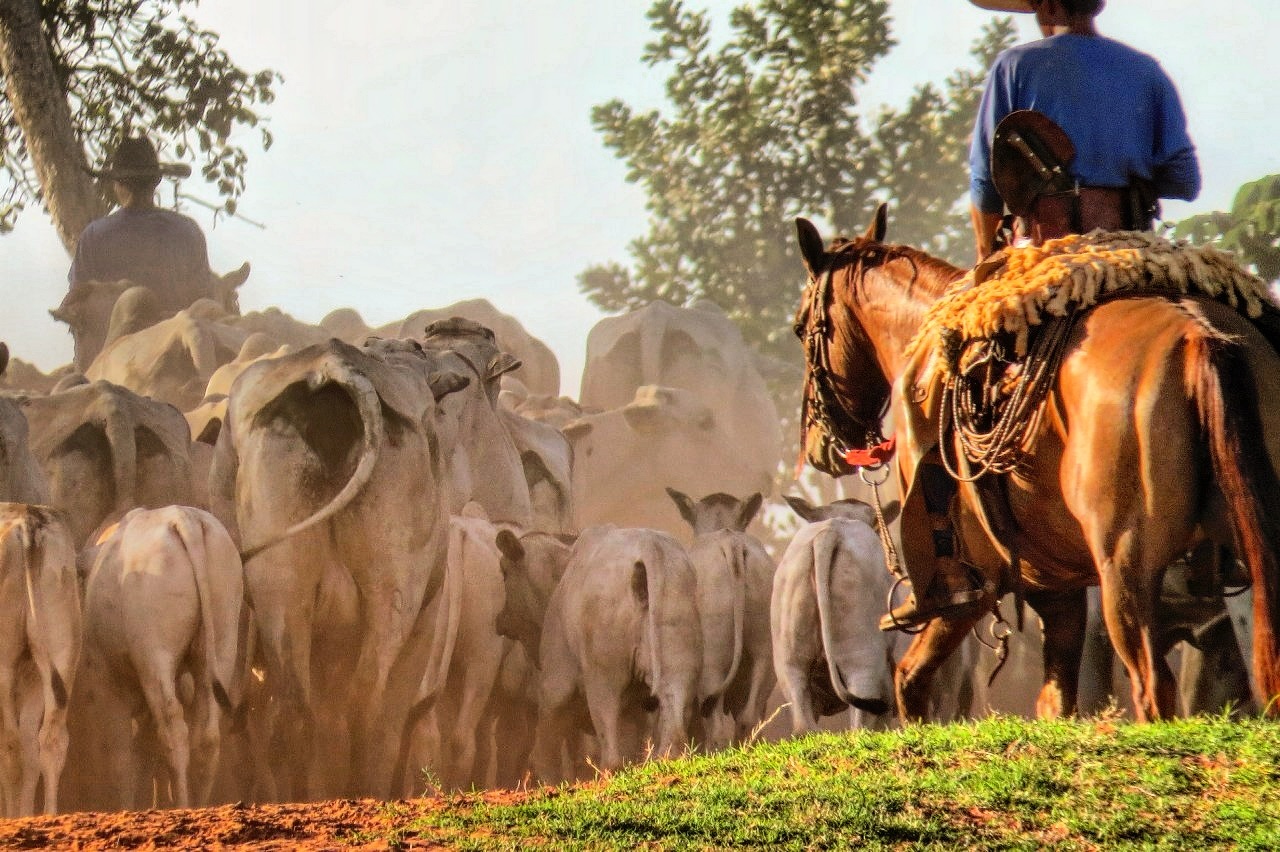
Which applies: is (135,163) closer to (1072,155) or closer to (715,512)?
(715,512)

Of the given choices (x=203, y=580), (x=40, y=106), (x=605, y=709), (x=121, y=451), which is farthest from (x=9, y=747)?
(x=40, y=106)

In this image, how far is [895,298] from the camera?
7715 millimetres

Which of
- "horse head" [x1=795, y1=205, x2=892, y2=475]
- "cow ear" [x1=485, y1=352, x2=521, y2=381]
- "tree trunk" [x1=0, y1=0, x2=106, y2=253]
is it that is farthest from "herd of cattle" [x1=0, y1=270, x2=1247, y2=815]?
"tree trunk" [x1=0, y1=0, x2=106, y2=253]

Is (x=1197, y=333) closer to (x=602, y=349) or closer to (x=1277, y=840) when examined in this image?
(x=1277, y=840)

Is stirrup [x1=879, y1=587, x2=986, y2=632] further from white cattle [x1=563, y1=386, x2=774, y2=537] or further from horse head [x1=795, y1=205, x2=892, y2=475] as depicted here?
white cattle [x1=563, y1=386, x2=774, y2=537]

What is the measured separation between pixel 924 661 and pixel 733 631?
6.47 m

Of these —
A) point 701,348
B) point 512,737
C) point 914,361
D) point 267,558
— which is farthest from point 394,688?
point 701,348

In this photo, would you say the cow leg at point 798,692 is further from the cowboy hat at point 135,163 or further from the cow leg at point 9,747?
the cowboy hat at point 135,163

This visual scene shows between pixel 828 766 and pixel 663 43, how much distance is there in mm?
27958

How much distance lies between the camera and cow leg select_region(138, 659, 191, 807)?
38.6 ft

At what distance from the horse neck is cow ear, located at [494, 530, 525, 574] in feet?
24.3

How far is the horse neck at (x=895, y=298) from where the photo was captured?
24.8 ft

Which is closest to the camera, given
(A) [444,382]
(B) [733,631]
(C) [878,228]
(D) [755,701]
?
(C) [878,228]

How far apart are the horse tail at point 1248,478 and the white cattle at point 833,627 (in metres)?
7.02
